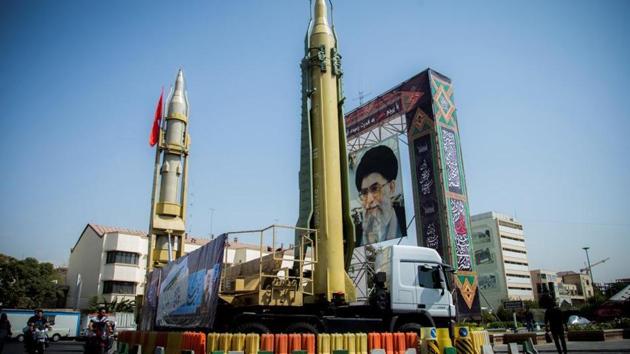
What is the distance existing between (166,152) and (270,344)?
1683cm

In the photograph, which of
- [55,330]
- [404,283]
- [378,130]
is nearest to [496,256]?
[378,130]

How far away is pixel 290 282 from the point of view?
440 inches

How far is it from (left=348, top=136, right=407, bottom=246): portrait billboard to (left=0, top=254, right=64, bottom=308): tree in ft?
111

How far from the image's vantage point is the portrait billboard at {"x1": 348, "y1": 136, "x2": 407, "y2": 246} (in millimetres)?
33500

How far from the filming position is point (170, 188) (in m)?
22.8

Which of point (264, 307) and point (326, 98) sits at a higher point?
point (326, 98)

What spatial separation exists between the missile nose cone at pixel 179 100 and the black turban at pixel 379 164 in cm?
1680

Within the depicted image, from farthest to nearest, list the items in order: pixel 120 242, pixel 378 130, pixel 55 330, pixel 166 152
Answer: pixel 120 242
pixel 378 130
pixel 55 330
pixel 166 152

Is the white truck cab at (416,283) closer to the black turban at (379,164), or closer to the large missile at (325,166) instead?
the large missile at (325,166)

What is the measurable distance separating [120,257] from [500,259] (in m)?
67.6

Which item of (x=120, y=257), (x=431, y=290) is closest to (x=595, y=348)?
(x=431, y=290)

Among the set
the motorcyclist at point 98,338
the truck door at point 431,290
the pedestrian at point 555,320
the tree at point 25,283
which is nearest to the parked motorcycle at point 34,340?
the motorcyclist at point 98,338

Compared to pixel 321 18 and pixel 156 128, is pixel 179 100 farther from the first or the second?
pixel 321 18

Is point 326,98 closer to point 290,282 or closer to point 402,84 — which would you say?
point 290,282
